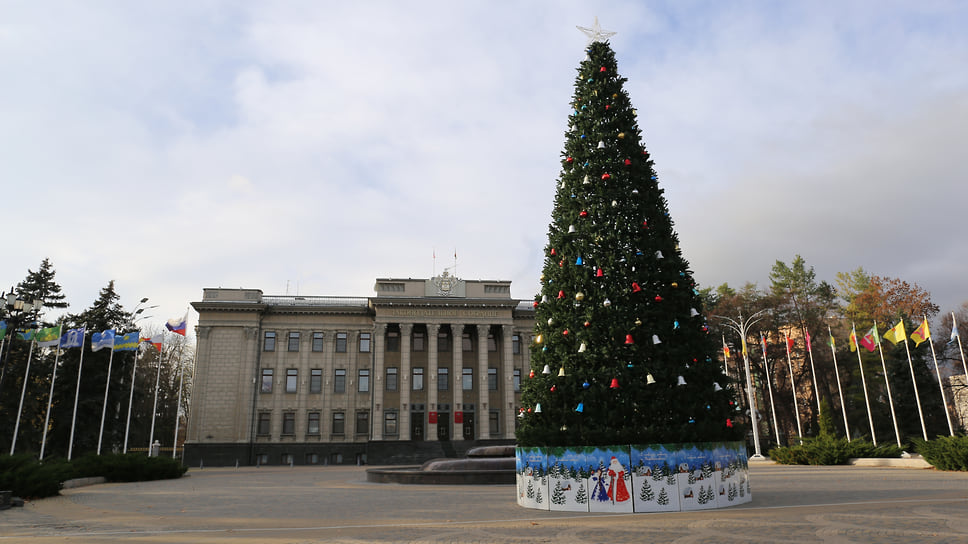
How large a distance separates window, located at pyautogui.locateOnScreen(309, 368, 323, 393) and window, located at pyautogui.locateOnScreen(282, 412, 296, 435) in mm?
2623

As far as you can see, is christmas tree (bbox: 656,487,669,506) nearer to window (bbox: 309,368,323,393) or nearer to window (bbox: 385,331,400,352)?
window (bbox: 385,331,400,352)

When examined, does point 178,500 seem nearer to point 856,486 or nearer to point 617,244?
point 617,244

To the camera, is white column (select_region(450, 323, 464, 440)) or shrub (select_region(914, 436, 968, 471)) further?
white column (select_region(450, 323, 464, 440))

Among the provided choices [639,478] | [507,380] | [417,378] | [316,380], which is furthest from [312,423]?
[639,478]

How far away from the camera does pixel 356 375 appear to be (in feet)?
179

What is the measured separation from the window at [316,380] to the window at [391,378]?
236 inches

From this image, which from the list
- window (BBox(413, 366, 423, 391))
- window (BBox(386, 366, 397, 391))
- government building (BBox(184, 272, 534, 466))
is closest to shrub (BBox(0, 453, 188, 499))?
government building (BBox(184, 272, 534, 466))

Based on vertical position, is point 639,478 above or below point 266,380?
below

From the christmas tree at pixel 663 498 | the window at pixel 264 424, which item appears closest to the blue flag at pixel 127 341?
the window at pixel 264 424

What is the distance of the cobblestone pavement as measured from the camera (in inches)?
357

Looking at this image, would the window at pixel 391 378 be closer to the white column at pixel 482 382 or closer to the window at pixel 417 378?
the window at pixel 417 378

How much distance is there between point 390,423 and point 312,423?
6.94m

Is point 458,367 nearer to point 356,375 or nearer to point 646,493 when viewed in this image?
point 356,375

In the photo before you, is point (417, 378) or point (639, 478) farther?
point (417, 378)
